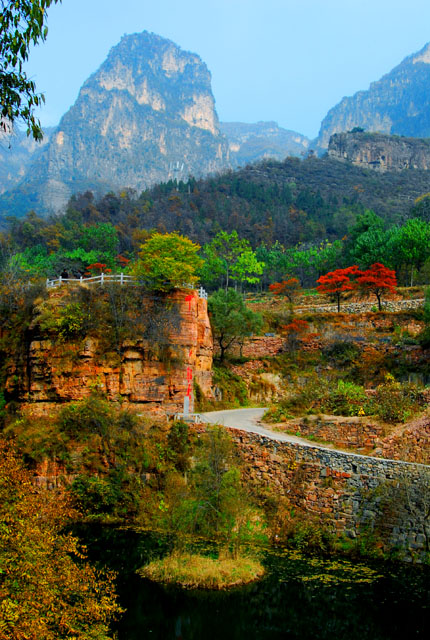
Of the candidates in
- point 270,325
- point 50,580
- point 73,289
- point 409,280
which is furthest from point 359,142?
point 50,580

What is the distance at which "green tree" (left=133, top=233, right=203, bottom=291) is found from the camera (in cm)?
2494

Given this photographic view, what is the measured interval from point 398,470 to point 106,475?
10177 mm

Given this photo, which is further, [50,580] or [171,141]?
[171,141]

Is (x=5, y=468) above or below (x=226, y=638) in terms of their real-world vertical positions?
above

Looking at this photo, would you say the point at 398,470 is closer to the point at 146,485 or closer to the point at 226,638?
the point at 226,638

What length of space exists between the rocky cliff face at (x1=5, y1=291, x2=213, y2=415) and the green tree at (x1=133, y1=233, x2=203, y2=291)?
2.44 meters

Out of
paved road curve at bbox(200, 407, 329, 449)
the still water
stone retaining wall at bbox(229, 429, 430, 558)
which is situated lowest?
the still water

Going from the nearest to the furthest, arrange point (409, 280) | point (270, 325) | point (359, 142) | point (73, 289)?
1. point (73, 289)
2. point (270, 325)
3. point (409, 280)
4. point (359, 142)

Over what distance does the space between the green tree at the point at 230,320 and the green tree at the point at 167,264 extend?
5714mm

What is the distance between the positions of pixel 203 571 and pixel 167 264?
14.1 metres

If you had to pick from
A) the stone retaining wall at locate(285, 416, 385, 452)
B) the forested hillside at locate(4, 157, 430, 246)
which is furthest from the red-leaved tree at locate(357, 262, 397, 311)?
the forested hillside at locate(4, 157, 430, 246)

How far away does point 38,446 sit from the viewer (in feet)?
67.3

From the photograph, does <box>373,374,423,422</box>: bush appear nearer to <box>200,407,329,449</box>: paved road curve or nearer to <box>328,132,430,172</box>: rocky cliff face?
<box>200,407,329,449</box>: paved road curve

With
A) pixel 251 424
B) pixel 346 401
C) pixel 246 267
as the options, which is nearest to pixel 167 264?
pixel 251 424
